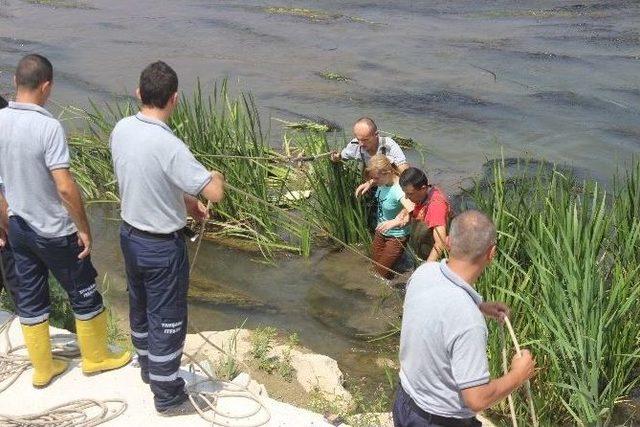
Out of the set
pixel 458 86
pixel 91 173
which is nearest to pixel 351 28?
pixel 458 86

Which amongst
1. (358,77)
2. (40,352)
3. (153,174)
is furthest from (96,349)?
(358,77)

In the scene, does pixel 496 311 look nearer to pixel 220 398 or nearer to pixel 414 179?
pixel 220 398

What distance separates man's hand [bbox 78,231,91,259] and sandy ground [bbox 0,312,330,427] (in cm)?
78

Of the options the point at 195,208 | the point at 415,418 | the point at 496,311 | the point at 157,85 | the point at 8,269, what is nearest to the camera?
the point at 415,418

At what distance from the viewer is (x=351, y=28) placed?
17.9 metres

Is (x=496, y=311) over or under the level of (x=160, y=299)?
over

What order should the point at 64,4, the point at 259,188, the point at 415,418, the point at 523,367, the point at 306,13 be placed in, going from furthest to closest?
the point at 64,4, the point at 306,13, the point at 259,188, the point at 415,418, the point at 523,367

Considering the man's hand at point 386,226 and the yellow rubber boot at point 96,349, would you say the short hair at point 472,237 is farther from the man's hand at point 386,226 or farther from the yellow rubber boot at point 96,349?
the man's hand at point 386,226

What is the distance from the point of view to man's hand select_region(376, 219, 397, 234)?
6.64m

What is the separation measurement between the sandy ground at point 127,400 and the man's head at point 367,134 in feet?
9.02

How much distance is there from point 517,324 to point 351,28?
13.6 m

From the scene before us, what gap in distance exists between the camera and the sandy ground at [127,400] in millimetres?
4281

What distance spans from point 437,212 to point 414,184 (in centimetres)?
26

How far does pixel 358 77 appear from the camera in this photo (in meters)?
14.3
